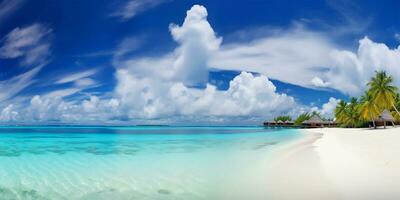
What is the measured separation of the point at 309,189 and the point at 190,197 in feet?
6.93

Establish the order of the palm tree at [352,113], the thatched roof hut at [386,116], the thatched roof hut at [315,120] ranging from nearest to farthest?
the thatched roof hut at [386,116], the palm tree at [352,113], the thatched roof hut at [315,120]

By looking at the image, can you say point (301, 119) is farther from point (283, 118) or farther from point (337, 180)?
point (337, 180)

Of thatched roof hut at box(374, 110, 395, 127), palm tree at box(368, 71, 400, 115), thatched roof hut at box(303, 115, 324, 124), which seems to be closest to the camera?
palm tree at box(368, 71, 400, 115)

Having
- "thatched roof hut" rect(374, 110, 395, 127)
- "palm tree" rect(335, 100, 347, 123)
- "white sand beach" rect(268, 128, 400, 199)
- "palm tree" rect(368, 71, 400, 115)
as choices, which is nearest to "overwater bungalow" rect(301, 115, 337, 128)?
"palm tree" rect(335, 100, 347, 123)

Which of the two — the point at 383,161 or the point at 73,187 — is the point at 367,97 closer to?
the point at 383,161

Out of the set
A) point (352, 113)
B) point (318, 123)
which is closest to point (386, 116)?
point (352, 113)

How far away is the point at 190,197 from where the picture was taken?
5629 mm

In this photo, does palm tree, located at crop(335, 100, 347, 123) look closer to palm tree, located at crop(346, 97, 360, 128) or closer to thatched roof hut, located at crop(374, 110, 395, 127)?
palm tree, located at crop(346, 97, 360, 128)

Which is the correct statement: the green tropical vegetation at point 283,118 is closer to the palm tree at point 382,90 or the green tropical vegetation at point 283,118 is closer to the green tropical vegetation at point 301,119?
the green tropical vegetation at point 301,119

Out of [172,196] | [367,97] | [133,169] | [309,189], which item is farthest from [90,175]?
[367,97]

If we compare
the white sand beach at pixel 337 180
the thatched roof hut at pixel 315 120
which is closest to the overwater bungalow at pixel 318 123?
the thatched roof hut at pixel 315 120

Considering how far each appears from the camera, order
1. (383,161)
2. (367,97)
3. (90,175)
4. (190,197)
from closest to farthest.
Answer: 1. (190,197)
2. (90,175)
3. (383,161)
4. (367,97)

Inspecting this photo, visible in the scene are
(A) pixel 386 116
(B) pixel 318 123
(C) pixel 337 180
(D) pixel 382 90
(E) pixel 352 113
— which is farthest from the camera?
(B) pixel 318 123

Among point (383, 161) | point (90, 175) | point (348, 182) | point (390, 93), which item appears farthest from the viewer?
point (390, 93)
